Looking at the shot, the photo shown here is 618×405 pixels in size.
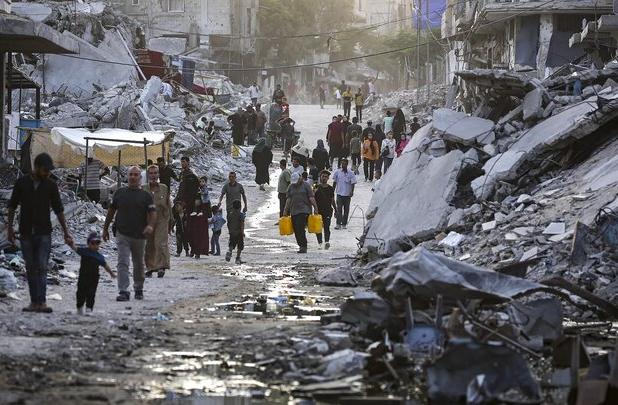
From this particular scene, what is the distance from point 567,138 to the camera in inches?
689

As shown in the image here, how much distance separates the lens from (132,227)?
532 inches

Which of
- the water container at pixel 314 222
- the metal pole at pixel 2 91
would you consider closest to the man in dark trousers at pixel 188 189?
the water container at pixel 314 222

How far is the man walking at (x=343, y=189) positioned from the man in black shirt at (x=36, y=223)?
12.9m

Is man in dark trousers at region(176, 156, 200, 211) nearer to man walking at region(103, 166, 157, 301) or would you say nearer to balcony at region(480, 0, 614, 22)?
man walking at region(103, 166, 157, 301)

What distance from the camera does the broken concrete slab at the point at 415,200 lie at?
17750 mm

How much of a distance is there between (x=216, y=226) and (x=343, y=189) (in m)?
4.02

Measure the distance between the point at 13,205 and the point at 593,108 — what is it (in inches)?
363

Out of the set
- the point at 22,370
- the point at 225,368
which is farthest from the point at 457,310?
the point at 22,370

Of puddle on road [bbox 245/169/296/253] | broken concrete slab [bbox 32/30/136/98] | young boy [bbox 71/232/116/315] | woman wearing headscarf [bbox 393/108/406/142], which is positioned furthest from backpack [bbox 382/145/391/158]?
young boy [bbox 71/232/116/315]

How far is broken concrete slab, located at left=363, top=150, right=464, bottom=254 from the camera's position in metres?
17.8

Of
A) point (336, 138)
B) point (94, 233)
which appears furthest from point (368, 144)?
point (94, 233)

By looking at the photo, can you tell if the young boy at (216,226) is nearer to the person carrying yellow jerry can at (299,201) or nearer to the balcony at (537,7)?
the person carrying yellow jerry can at (299,201)

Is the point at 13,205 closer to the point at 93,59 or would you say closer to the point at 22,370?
the point at 22,370

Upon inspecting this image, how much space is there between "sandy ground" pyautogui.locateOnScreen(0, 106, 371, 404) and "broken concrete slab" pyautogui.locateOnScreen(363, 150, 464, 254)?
166cm
